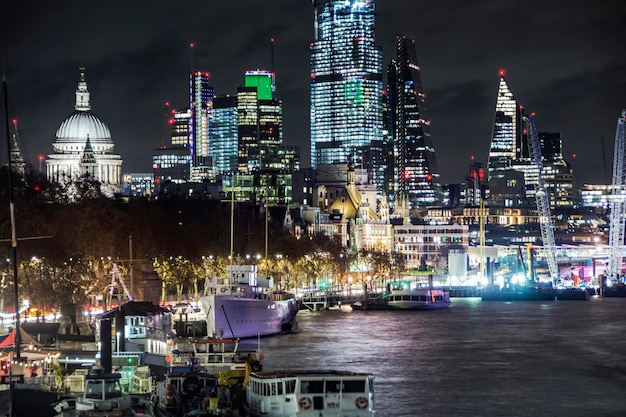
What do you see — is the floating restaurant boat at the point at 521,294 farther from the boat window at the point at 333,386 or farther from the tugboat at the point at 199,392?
the boat window at the point at 333,386

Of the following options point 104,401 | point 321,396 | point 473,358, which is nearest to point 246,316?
point 473,358

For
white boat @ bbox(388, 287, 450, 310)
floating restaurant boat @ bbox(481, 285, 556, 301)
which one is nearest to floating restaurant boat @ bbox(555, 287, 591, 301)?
floating restaurant boat @ bbox(481, 285, 556, 301)

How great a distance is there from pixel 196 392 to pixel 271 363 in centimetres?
2462

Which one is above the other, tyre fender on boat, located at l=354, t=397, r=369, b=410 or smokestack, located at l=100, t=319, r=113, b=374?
smokestack, located at l=100, t=319, r=113, b=374

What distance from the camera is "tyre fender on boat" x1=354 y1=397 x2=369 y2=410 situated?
156 ft

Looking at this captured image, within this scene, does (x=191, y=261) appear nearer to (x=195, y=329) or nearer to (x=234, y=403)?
(x=195, y=329)

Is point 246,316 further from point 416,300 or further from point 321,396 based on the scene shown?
point 416,300

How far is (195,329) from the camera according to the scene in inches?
3521

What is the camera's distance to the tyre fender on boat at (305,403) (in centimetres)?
4778

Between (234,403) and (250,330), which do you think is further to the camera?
(250,330)

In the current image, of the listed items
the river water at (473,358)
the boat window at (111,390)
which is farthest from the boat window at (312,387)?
the river water at (473,358)

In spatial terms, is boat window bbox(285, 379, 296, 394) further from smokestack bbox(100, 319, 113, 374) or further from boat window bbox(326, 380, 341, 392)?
smokestack bbox(100, 319, 113, 374)

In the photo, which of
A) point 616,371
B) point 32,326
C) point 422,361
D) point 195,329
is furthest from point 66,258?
point 616,371

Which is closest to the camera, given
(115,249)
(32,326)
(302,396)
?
(302,396)
